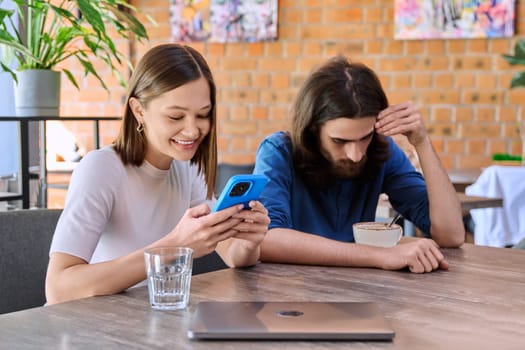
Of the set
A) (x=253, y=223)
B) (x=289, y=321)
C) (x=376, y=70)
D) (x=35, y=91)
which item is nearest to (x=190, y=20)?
(x=376, y=70)

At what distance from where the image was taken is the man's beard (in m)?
1.95

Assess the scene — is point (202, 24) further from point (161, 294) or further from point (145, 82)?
point (161, 294)

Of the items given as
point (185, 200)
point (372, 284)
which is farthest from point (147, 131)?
point (372, 284)

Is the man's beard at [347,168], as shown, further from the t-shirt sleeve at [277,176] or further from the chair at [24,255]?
the chair at [24,255]

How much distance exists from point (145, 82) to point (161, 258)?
538mm

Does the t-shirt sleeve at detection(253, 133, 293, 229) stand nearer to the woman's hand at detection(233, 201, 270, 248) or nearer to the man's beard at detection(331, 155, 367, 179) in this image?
the man's beard at detection(331, 155, 367, 179)

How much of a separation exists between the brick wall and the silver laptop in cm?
329

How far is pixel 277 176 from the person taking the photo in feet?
6.28

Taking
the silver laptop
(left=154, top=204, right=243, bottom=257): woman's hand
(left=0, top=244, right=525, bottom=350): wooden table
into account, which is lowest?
(left=0, top=244, right=525, bottom=350): wooden table

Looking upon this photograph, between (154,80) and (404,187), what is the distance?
844 mm

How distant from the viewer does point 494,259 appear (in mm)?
1685

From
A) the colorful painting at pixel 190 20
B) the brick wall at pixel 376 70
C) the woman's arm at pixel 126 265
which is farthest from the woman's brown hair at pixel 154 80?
the colorful painting at pixel 190 20

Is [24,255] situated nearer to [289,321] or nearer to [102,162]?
[102,162]

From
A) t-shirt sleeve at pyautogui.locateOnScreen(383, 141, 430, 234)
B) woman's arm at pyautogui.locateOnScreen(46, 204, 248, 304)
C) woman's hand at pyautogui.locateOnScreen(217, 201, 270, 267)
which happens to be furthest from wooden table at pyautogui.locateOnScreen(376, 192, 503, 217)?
woman's arm at pyautogui.locateOnScreen(46, 204, 248, 304)
